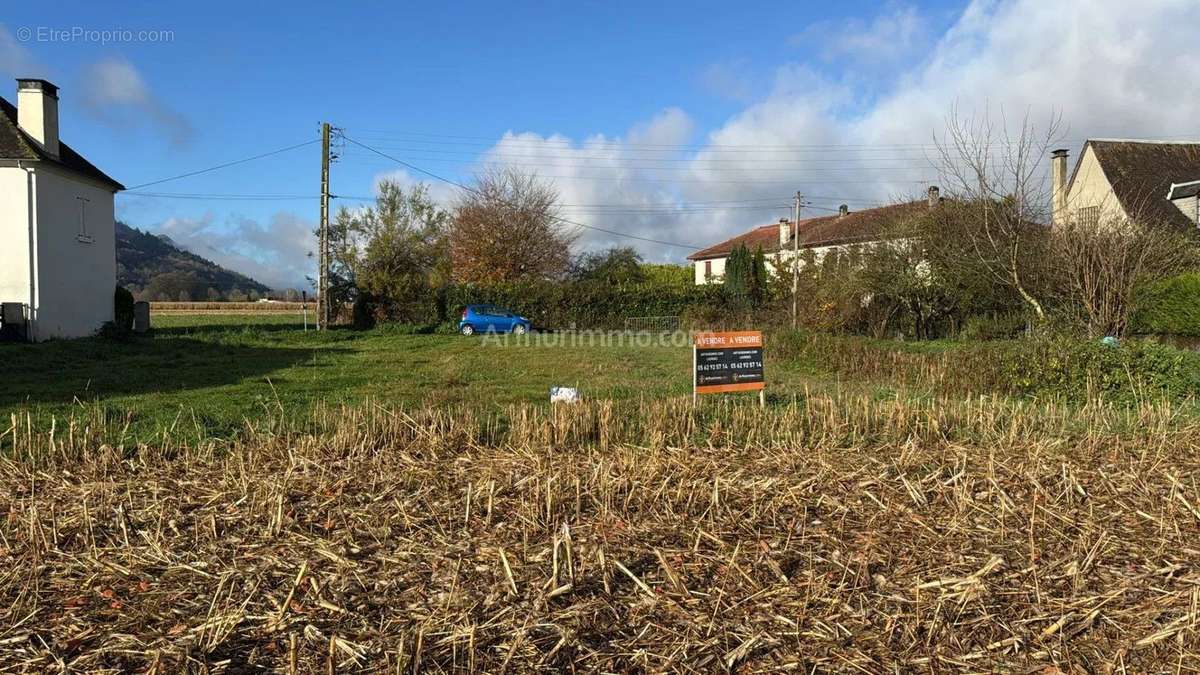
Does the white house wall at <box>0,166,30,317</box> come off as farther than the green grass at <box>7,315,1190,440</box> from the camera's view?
Yes

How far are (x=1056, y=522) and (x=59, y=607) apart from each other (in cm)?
556

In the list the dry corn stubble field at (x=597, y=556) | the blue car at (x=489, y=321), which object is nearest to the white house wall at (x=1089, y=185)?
the blue car at (x=489, y=321)

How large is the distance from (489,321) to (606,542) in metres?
25.4

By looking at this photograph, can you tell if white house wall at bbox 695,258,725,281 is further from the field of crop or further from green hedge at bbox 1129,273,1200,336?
the field of crop

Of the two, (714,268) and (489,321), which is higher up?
(714,268)

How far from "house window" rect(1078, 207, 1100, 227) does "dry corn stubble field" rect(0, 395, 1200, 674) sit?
11176mm

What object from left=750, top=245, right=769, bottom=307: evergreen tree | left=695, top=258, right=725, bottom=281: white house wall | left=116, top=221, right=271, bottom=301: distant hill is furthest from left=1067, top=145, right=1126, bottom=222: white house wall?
left=116, top=221, right=271, bottom=301: distant hill

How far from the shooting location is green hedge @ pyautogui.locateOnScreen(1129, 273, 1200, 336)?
17719 mm

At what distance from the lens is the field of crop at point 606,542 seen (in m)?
3.24

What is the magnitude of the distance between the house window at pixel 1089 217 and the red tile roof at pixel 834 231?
745 cm

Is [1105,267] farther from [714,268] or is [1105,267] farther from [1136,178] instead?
[714,268]

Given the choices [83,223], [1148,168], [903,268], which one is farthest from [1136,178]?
[83,223]

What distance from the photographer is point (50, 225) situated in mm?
21062

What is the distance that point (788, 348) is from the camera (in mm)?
18094
